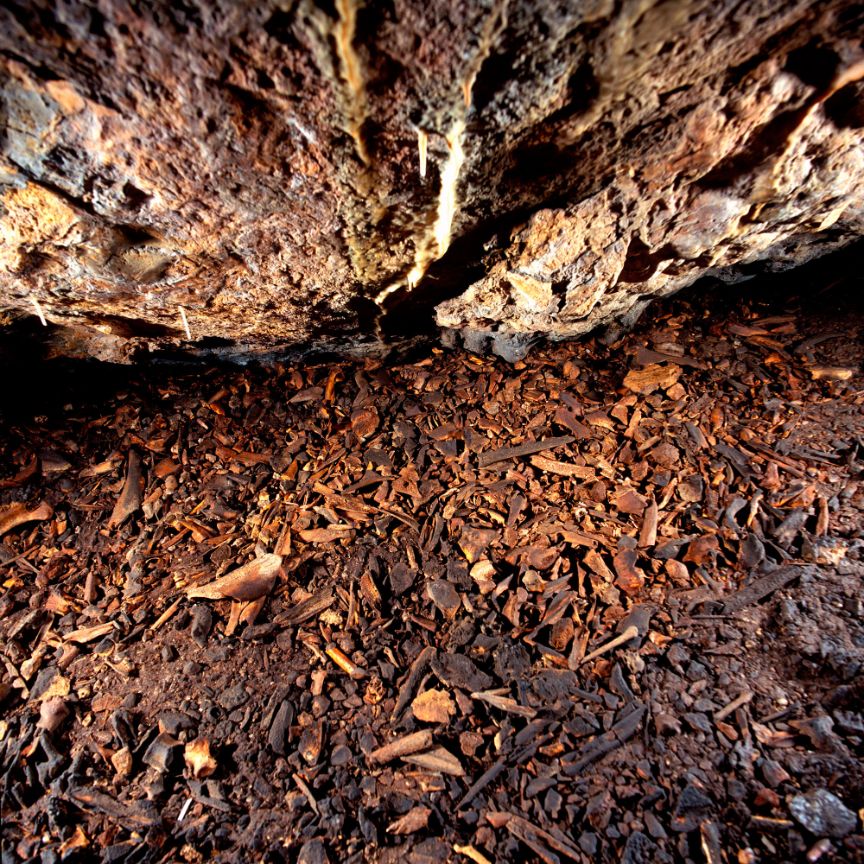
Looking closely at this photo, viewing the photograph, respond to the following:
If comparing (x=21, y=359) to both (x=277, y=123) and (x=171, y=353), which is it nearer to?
(x=171, y=353)

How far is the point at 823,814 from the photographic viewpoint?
1.38 meters

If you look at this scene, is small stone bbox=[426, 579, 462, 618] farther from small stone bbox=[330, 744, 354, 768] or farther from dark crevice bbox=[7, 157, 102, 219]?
dark crevice bbox=[7, 157, 102, 219]

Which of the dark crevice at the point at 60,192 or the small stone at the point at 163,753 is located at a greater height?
the dark crevice at the point at 60,192

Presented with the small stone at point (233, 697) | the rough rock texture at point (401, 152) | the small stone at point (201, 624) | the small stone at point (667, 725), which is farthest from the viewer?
the small stone at point (201, 624)

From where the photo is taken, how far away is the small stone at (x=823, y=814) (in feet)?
4.42

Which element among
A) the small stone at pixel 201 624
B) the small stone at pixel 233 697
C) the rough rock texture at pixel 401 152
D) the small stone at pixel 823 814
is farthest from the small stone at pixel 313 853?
the rough rock texture at pixel 401 152

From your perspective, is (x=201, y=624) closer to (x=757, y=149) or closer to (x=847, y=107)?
(x=757, y=149)

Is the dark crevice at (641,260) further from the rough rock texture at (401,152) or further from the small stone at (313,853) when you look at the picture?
the small stone at (313,853)

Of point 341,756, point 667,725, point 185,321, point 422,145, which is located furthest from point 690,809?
point 185,321

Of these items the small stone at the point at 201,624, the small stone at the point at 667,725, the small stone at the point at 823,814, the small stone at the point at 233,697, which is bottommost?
the small stone at the point at 823,814

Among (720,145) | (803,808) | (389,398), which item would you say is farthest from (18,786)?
(720,145)

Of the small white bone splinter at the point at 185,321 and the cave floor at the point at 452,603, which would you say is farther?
the small white bone splinter at the point at 185,321

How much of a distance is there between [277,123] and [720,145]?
4.44 feet

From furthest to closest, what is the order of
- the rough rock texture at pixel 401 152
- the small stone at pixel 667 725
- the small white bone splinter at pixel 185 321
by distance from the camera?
the small white bone splinter at pixel 185 321
the small stone at pixel 667 725
the rough rock texture at pixel 401 152
